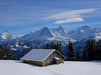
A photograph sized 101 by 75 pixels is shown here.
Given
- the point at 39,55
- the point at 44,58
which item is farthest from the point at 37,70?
the point at 39,55

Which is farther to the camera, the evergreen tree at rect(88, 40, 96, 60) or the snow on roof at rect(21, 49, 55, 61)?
the evergreen tree at rect(88, 40, 96, 60)

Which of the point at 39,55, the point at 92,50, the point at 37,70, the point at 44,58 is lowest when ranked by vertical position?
the point at 37,70

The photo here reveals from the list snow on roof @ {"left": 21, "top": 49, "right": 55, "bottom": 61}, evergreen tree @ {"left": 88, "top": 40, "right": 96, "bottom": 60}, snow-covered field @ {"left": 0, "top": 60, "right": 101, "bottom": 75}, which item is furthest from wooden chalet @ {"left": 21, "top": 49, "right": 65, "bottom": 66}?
evergreen tree @ {"left": 88, "top": 40, "right": 96, "bottom": 60}

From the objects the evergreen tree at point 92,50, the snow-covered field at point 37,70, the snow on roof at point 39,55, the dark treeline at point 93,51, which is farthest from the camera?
the evergreen tree at point 92,50

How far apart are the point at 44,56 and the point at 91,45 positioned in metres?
34.3

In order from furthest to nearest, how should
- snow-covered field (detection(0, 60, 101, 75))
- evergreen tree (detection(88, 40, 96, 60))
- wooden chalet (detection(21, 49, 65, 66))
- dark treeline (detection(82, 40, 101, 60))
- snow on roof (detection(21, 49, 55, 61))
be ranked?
evergreen tree (detection(88, 40, 96, 60))
dark treeline (detection(82, 40, 101, 60))
snow on roof (detection(21, 49, 55, 61))
wooden chalet (detection(21, 49, 65, 66))
snow-covered field (detection(0, 60, 101, 75))

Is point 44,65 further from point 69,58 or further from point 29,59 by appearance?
point 69,58

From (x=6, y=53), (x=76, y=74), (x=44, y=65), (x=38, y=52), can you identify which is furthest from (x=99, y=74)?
(x=6, y=53)

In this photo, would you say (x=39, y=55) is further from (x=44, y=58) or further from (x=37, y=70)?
(x=37, y=70)

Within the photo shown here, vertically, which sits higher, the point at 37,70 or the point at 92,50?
the point at 92,50

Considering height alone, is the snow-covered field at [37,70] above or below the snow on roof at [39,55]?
below

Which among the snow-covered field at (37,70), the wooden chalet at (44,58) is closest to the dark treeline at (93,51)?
the wooden chalet at (44,58)

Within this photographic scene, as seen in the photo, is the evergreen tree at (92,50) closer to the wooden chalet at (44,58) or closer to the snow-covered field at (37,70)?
the wooden chalet at (44,58)

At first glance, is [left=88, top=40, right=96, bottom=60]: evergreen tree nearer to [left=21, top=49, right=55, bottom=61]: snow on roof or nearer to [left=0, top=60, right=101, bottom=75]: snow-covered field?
[left=21, top=49, right=55, bottom=61]: snow on roof
